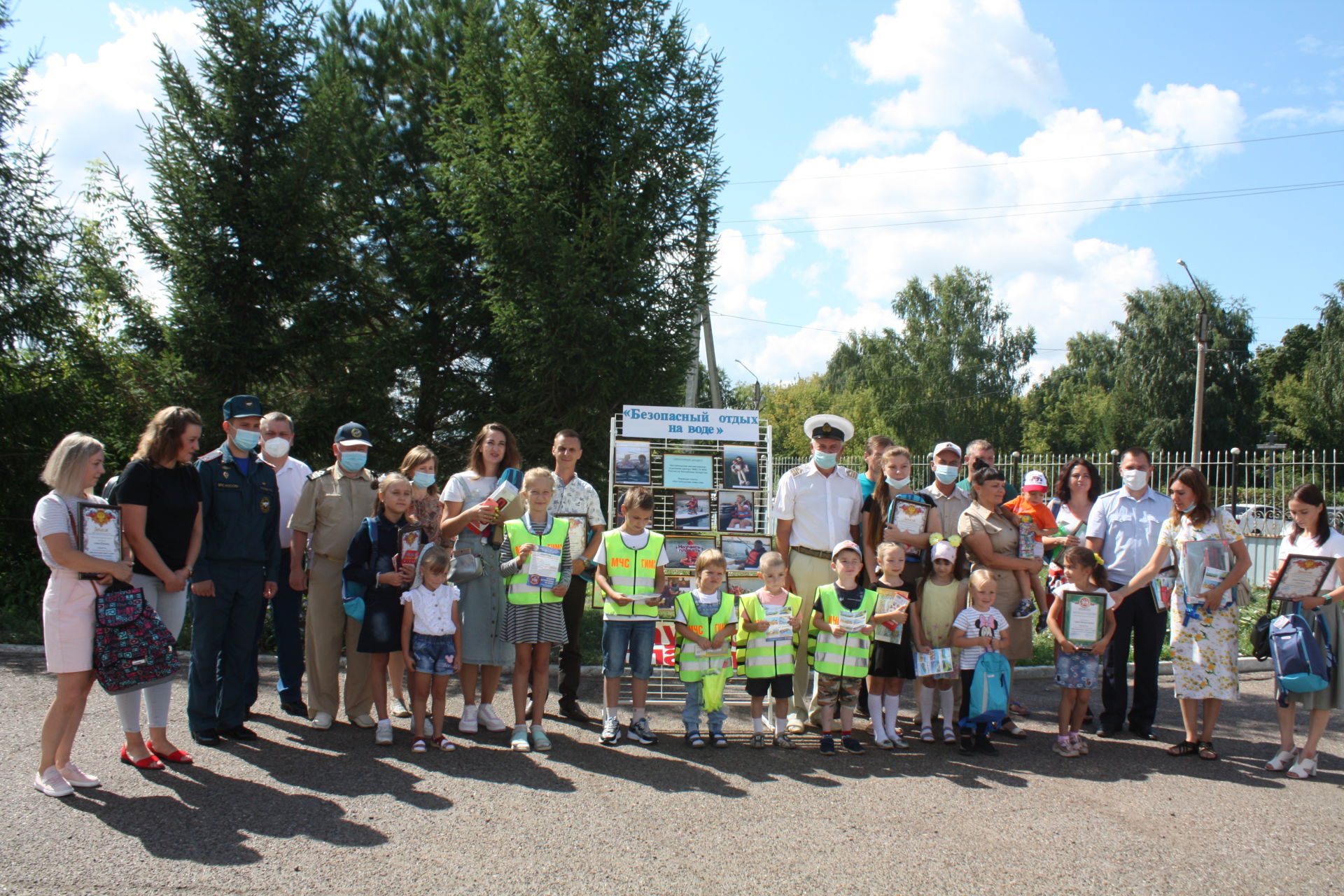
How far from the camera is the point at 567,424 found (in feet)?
38.4

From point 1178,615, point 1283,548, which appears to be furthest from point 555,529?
point 1283,548

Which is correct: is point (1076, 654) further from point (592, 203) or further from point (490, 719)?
point (592, 203)

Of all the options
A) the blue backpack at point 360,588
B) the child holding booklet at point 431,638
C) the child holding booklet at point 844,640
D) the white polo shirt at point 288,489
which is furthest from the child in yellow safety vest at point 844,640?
the white polo shirt at point 288,489

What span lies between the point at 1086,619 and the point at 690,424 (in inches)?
144

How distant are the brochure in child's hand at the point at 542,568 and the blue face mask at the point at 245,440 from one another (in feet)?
6.77

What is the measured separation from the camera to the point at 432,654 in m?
5.70

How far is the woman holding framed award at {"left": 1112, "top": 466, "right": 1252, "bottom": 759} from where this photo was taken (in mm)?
6000

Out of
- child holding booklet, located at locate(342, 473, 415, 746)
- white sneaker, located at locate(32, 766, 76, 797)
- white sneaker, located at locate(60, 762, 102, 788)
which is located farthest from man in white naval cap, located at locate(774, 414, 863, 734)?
white sneaker, located at locate(32, 766, 76, 797)

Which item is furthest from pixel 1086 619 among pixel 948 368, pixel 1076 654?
pixel 948 368

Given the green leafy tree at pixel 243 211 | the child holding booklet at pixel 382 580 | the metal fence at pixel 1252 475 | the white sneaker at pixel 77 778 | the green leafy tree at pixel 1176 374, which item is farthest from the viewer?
→ the green leafy tree at pixel 1176 374

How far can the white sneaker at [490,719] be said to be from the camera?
611cm

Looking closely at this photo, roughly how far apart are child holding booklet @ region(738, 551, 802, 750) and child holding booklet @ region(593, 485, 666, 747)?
2.28ft

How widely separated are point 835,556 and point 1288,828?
9.65ft

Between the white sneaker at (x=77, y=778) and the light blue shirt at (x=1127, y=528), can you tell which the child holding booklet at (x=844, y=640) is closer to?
the light blue shirt at (x=1127, y=528)
